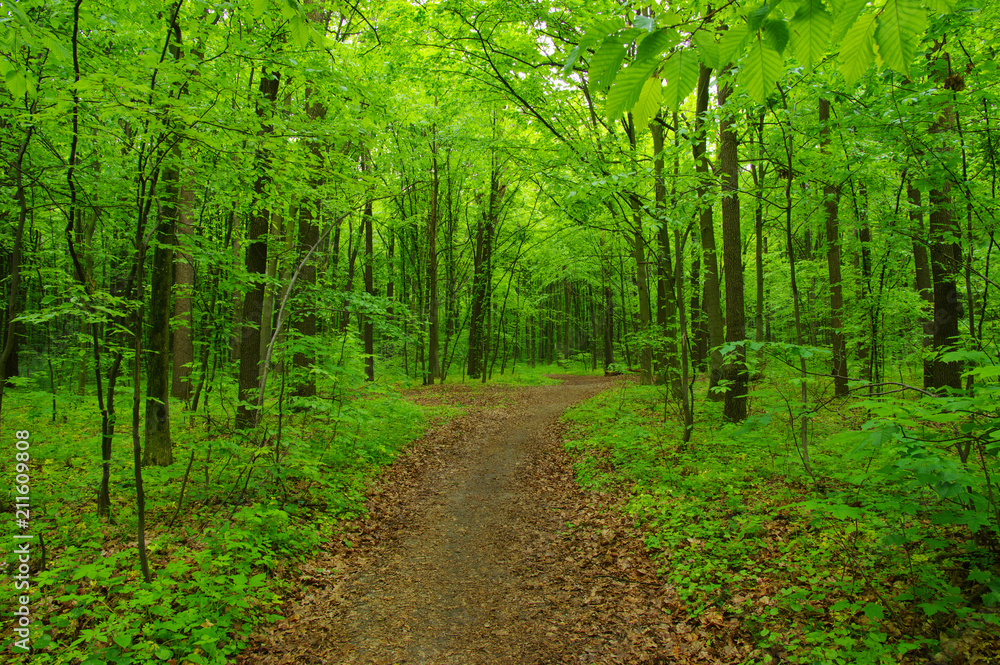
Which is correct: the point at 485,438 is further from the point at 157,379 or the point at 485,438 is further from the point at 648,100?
the point at 648,100

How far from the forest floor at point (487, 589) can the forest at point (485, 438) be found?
0.12 ft

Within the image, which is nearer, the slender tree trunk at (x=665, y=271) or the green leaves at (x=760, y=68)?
the green leaves at (x=760, y=68)

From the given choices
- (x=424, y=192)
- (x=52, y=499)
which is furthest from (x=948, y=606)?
(x=424, y=192)

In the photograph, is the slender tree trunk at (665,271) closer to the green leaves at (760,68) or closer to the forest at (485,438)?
the forest at (485,438)

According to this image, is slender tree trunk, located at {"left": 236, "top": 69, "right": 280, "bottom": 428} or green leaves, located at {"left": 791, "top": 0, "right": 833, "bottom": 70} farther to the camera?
slender tree trunk, located at {"left": 236, "top": 69, "right": 280, "bottom": 428}

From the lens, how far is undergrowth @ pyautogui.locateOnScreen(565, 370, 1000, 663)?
111 inches

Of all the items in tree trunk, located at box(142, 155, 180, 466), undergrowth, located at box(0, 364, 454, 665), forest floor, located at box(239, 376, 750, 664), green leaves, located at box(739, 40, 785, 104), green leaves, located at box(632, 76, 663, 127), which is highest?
green leaves, located at box(739, 40, 785, 104)

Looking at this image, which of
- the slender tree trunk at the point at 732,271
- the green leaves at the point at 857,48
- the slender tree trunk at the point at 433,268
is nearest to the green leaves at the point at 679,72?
the green leaves at the point at 857,48

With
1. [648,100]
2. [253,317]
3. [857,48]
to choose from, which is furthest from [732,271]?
[253,317]

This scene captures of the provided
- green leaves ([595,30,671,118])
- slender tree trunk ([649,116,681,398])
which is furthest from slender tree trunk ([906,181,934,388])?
green leaves ([595,30,671,118])

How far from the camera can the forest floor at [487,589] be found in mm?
3521

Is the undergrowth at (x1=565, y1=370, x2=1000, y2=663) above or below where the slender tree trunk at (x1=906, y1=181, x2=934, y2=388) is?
below

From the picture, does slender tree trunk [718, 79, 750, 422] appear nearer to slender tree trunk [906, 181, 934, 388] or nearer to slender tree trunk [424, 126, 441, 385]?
slender tree trunk [906, 181, 934, 388]

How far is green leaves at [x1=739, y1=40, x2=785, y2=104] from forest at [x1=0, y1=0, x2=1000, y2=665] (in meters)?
0.01
